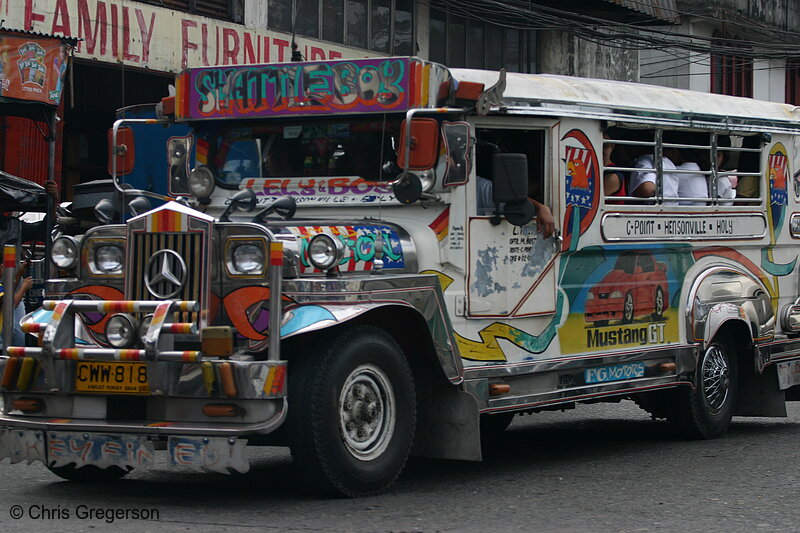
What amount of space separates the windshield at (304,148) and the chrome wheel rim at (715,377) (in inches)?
142

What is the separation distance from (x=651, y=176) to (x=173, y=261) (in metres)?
4.20

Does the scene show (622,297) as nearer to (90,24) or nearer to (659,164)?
(659,164)

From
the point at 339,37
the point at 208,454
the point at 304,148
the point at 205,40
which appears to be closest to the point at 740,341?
the point at 304,148

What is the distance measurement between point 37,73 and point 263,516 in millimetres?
9832

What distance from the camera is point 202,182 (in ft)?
27.9

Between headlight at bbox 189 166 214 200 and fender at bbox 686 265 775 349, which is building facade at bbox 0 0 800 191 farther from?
fender at bbox 686 265 775 349

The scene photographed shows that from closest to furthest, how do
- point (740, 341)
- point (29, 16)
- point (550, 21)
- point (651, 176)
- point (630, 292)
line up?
point (630, 292) → point (651, 176) → point (740, 341) → point (29, 16) → point (550, 21)

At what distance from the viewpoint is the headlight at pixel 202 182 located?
8.47 meters

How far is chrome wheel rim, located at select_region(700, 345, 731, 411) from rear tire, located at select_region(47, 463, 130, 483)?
15.3ft

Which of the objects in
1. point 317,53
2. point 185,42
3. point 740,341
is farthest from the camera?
point 317,53

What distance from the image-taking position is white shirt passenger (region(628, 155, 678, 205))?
31.6 ft

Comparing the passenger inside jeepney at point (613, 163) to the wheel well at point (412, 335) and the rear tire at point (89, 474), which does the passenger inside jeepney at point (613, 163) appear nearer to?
the wheel well at point (412, 335)

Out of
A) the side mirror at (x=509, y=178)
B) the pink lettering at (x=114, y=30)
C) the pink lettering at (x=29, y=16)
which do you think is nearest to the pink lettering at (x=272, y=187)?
the side mirror at (x=509, y=178)

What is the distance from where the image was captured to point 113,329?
267 inches
